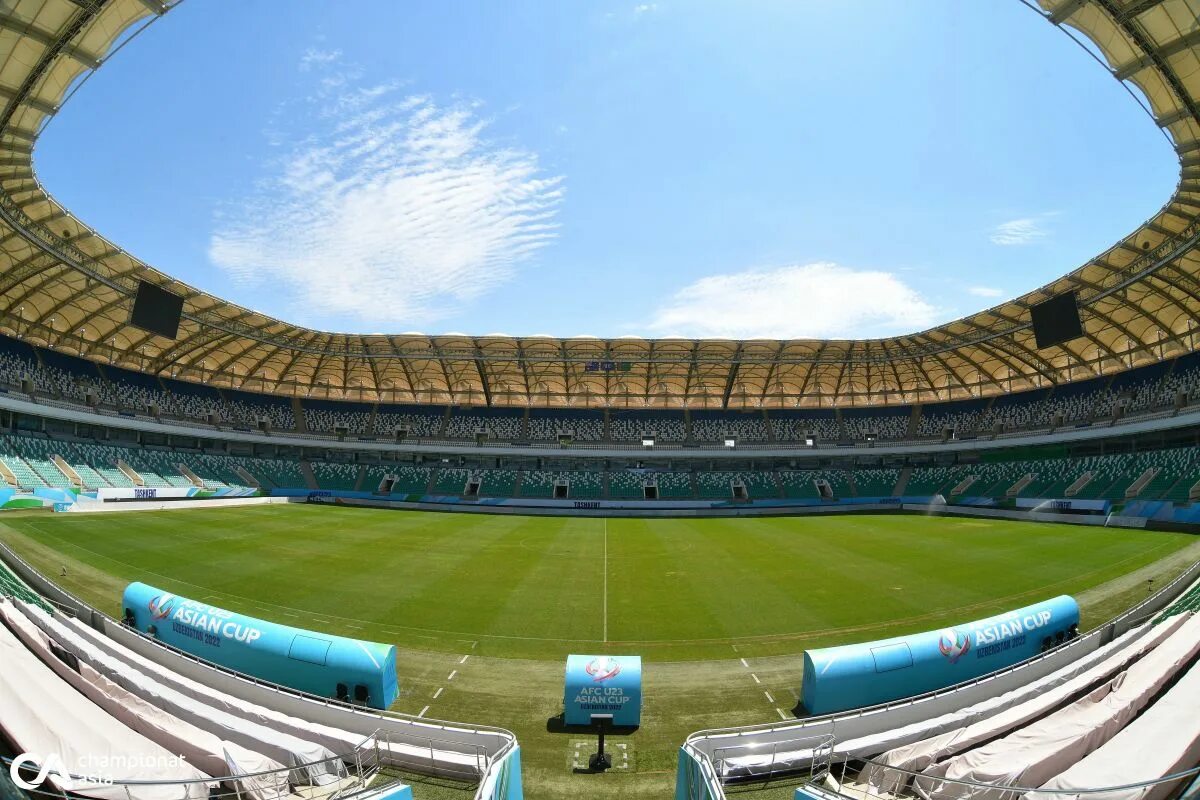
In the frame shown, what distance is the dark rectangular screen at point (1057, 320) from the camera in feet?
115

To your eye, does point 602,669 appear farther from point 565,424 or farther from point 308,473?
point 308,473

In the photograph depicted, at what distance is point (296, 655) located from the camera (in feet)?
34.0

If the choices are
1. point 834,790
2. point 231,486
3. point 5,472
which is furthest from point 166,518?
point 834,790

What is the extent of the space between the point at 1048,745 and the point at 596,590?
14167 mm

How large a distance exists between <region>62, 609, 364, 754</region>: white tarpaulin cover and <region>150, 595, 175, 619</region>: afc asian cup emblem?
203 centimetres

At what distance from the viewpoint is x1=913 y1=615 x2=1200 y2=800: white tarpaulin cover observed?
641 cm

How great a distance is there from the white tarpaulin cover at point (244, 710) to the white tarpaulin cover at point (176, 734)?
0.85 meters

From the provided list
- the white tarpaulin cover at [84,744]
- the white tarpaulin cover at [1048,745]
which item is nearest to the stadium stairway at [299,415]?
the white tarpaulin cover at [84,744]

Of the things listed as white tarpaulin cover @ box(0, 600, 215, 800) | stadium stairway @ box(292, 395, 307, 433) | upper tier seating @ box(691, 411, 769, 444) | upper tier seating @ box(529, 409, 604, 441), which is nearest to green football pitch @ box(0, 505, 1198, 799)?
white tarpaulin cover @ box(0, 600, 215, 800)

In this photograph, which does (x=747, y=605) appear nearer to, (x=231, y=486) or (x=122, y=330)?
(x=231, y=486)

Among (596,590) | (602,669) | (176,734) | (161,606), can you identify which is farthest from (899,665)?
(161,606)

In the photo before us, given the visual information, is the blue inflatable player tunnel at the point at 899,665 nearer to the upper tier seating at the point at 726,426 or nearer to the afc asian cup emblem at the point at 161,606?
the afc asian cup emblem at the point at 161,606

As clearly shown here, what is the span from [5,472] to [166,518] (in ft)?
36.4

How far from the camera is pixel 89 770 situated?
19.1 feet
